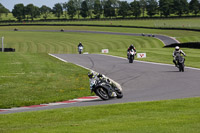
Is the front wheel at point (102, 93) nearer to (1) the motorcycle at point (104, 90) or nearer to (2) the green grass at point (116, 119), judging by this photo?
(1) the motorcycle at point (104, 90)

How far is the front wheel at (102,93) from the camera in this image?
1468cm

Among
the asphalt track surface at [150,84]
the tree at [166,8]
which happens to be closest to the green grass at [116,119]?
the asphalt track surface at [150,84]

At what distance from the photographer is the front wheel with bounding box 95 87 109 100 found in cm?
1468

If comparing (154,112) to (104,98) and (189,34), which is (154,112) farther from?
(189,34)

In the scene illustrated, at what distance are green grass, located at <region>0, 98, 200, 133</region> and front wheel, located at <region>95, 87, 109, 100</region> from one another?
2.22 meters

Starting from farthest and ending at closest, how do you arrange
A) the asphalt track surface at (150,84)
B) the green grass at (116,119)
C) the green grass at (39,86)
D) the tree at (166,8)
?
the tree at (166,8) < the green grass at (39,86) < the asphalt track surface at (150,84) < the green grass at (116,119)

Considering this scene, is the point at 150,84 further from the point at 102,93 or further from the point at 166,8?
the point at 166,8

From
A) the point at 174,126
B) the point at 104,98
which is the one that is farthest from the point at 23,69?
the point at 174,126

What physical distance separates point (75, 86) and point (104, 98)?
4.22 meters

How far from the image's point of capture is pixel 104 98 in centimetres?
1467

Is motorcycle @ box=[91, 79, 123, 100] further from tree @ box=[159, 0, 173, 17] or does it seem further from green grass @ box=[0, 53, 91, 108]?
tree @ box=[159, 0, 173, 17]

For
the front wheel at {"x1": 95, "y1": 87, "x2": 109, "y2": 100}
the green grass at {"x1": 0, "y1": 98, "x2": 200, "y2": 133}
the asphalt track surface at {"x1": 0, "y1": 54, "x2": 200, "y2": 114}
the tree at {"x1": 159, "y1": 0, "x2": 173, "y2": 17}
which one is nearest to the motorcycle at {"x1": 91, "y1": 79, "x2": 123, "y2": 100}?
the front wheel at {"x1": 95, "y1": 87, "x2": 109, "y2": 100}

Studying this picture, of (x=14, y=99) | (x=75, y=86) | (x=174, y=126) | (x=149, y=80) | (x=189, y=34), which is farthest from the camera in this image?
(x=189, y=34)

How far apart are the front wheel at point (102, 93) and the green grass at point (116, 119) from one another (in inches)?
87.5
